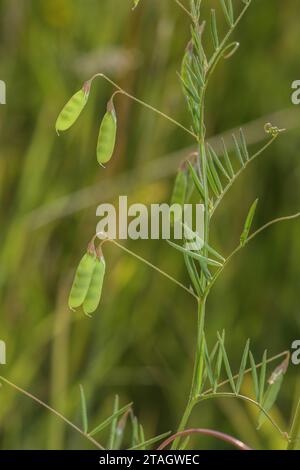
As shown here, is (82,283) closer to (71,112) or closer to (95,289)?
(95,289)

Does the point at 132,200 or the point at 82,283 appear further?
the point at 132,200

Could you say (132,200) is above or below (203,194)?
above

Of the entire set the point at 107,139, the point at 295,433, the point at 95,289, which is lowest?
the point at 295,433

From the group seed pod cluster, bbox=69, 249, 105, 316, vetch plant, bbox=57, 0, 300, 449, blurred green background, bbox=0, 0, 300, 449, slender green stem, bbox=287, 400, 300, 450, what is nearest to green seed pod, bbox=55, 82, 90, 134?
vetch plant, bbox=57, 0, 300, 449

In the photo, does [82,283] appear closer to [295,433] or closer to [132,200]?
[295,433]

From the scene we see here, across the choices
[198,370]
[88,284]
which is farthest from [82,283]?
[198,370]

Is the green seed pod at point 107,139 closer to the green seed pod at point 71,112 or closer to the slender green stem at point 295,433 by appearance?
the green seed pod at point 71,112

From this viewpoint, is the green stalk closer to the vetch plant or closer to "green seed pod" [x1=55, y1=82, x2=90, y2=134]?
the vetch plant
